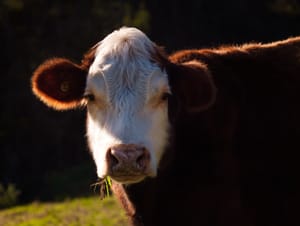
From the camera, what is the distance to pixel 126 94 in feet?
19.8

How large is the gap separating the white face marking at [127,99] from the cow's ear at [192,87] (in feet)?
0.56

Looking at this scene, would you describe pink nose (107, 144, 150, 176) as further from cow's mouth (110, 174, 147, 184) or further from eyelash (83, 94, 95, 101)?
eyelash (83, 94, 95, 101)

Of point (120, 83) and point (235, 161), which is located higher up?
point (120, 83)

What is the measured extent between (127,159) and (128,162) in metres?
0.02

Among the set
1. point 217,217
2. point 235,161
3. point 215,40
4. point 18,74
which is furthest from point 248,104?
point 215,40

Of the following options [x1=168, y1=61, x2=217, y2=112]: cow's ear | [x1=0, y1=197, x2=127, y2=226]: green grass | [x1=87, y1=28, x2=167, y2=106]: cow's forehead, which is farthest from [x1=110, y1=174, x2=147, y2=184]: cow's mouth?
[x1=0, y1=197, x2=127, y2=226]: green grass

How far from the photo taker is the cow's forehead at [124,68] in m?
6.07

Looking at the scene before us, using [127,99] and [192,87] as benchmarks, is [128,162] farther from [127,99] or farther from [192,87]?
[192,87]

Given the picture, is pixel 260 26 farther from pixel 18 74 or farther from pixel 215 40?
pixel 18 74

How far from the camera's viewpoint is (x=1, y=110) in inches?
893

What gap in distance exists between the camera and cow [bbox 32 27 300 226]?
6.04m

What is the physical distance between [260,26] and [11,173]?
11.6m

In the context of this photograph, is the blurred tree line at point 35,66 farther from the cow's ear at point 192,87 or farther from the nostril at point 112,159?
the nostril at point 112,159

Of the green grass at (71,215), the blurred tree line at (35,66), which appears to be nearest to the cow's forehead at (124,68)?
the green grass at (71,215)
